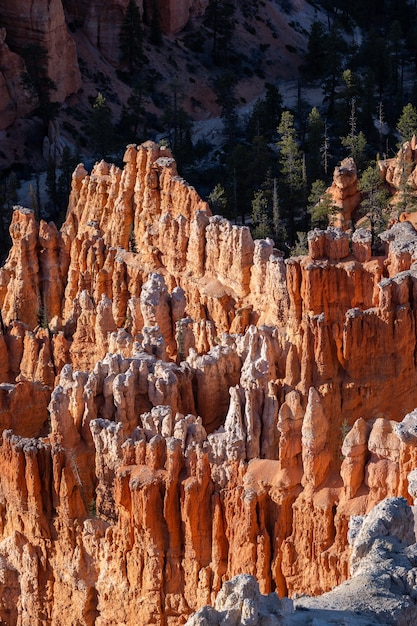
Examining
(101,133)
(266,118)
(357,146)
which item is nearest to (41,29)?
(101,133)

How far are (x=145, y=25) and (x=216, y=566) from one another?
7453 centimetres

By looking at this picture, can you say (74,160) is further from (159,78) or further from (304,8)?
(304,8)

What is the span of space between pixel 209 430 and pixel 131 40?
63.3m

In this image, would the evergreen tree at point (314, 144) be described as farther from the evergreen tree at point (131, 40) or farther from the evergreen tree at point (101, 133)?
the evergreen tree at point (131, 40)

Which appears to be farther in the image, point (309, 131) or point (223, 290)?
point (309, 131)

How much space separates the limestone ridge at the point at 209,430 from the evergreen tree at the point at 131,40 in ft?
161

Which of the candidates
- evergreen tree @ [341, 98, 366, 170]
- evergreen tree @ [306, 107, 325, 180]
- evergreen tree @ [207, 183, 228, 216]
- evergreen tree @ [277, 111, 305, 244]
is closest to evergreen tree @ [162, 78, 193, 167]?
evergreen tree @ [306, 107, 325, 180]

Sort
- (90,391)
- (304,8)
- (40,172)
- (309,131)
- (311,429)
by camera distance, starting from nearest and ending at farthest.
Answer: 1. (311,429)
2. (90,391)
3. (309,131)
4. (40,172)
5. (304,8)

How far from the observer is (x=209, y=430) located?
42.6 meters

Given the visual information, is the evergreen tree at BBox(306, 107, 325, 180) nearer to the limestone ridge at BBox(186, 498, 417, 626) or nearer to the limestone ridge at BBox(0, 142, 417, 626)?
the limestone ridge at BBox(0, 142, 417, 626)

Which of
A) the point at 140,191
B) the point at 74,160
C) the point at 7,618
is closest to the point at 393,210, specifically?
the point at 140,191

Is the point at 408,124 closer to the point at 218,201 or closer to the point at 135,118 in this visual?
the point at 218,201

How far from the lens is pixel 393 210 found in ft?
208

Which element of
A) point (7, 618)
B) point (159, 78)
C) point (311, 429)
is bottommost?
point (7, 618)
